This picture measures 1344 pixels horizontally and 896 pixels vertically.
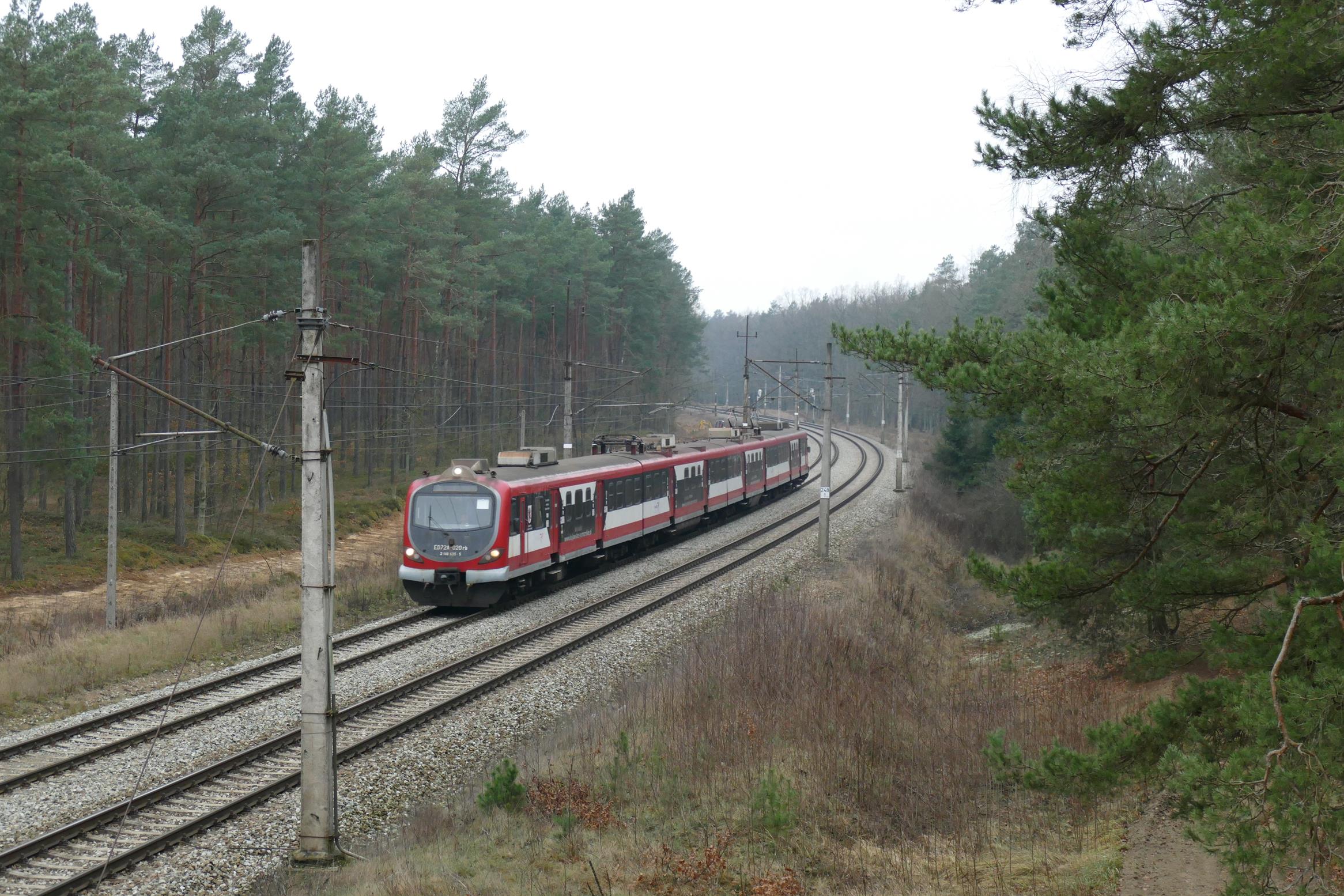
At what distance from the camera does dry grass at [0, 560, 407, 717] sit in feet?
46.0

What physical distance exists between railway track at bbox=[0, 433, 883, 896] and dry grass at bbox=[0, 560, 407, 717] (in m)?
1.56

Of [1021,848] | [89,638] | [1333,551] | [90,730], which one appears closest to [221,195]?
[89,638]

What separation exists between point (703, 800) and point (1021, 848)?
2.62 m

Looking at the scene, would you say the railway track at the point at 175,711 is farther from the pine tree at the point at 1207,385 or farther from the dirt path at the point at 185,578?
the dirt path at the point at 185,578

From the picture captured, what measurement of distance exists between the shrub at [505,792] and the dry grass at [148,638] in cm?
375

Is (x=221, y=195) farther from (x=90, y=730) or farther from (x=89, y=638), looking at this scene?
(x=90, y=730)

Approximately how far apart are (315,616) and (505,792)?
86.3 inches

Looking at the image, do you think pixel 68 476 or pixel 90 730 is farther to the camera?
pixel 68 476

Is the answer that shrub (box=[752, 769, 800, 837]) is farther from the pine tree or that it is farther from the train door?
the train door

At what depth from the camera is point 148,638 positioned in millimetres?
16625

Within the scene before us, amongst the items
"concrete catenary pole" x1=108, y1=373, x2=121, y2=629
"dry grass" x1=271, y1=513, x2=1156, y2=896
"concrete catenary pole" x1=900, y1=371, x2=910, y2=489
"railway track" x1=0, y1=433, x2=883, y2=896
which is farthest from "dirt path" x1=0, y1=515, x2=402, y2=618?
"concrete catenary pole" x1=900, y1=371, x2=910, y2=489

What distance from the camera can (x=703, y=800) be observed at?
31.1 feet

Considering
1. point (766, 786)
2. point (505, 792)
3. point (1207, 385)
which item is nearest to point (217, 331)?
point (505, 792)

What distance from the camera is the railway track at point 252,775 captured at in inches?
338
